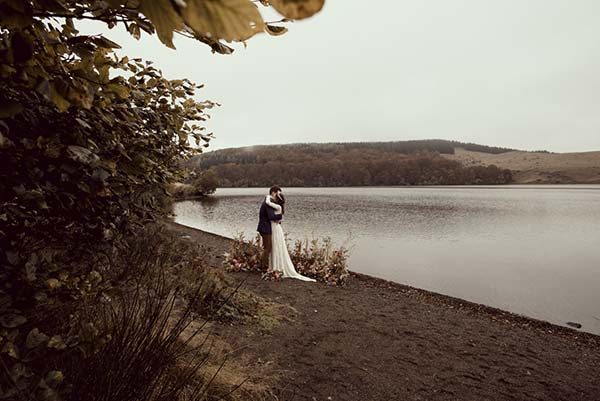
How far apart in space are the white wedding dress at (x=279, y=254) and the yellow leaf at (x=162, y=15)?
30.6 ft

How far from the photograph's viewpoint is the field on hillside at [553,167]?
380 ft

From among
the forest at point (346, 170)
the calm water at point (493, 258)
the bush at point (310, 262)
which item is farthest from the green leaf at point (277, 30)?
the forest at point (346, 170)

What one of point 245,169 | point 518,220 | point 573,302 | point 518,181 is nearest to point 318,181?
point 245,169

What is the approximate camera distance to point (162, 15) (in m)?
0.52

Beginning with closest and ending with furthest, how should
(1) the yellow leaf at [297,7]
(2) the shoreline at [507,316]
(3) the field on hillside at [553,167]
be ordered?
(1) the yellow leaf at [297,7] → (2) the shoreline at [507,316] → (3) the field on hillside at [553,167]

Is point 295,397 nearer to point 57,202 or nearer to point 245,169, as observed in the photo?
point 57,202

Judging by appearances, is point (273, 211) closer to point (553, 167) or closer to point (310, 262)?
point (310, 262)

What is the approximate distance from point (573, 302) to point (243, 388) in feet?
40.1

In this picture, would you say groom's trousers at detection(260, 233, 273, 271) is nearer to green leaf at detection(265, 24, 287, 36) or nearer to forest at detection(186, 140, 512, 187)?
green leaf at detection(265, 24, 287, 36)

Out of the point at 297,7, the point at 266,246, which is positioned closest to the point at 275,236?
the point at 266,246

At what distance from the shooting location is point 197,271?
7.47 metres

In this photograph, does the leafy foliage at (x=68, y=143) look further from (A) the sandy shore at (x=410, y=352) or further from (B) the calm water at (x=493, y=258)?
(B) the calm water at (x=493, y=258)

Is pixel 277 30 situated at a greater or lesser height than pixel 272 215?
greater

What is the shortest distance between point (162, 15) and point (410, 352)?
6360 millimetres
